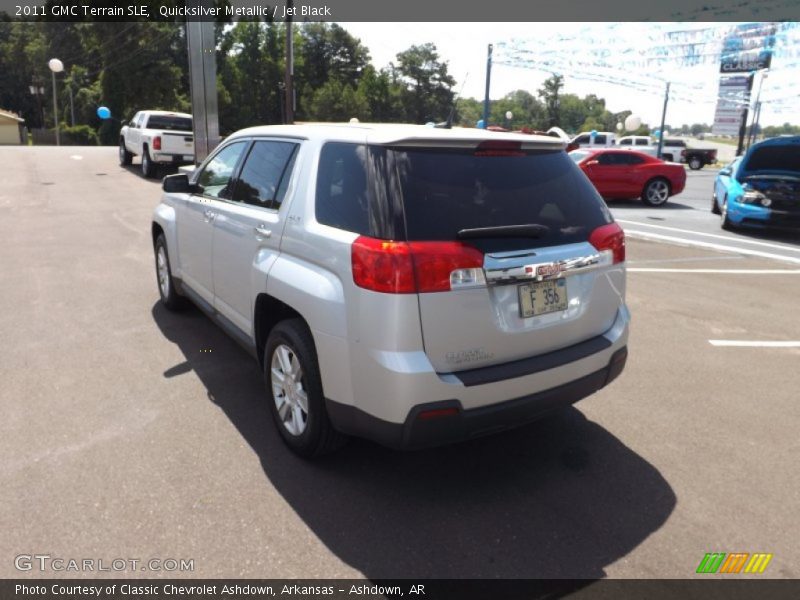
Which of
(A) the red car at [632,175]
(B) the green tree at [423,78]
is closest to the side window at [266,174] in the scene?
(A) the red car at [632,175]

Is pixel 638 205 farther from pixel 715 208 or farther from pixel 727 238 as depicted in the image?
pixel 727 238

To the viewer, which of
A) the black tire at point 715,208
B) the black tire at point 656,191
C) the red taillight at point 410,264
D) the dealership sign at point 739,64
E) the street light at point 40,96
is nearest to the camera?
the red taillight at point 410,264

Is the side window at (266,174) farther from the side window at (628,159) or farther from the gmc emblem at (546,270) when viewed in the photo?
the side window at (628,159)

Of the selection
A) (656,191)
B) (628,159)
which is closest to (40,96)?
(628,159)

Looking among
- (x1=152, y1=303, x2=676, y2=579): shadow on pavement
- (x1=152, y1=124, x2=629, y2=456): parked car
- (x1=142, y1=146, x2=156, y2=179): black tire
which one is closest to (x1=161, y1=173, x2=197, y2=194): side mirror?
(x1=152, y1=124, x2=629, y2=456): parked car

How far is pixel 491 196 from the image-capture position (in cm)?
295

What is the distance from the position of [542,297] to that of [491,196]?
55 cm

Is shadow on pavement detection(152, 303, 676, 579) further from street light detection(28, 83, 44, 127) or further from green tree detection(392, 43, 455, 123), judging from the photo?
green tree detection(392, 43, 455, 123)

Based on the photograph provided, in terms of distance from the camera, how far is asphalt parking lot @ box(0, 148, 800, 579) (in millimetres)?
2674

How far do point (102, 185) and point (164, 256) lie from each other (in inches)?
463

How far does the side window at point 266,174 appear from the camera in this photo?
3.56m

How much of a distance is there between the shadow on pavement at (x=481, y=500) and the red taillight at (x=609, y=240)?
3.81 feet

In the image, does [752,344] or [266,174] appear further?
[752,344]

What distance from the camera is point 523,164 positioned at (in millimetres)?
3148
